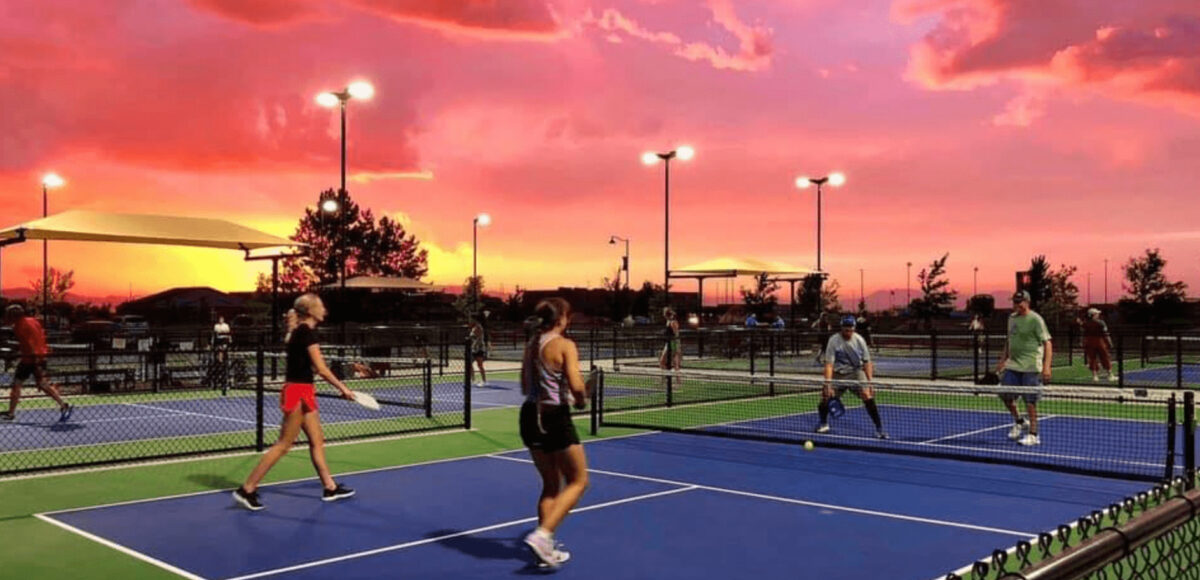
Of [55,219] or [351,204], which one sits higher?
[351,204]

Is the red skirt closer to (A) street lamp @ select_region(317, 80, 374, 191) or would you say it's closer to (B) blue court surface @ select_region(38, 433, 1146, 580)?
(B) blue court surface @ select_region(38, 433, 1146, 580)

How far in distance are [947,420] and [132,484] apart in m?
11.7

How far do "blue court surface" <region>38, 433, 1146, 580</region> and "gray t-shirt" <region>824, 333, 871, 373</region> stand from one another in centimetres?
222

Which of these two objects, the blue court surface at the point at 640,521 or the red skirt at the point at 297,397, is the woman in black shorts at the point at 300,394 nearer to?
the red skirt at the point at 297,397

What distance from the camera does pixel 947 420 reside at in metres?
16.2

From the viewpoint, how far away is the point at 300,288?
8550 centimetres

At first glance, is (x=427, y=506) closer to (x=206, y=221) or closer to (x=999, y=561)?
(x=999, y=561)

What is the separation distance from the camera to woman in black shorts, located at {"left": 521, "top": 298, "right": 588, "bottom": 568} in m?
7.11

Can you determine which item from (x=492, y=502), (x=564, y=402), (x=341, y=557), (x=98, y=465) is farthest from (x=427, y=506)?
(x=98, y=465)

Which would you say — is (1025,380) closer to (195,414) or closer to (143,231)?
(195,414)

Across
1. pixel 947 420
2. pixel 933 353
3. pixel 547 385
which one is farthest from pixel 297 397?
pixel 933 353

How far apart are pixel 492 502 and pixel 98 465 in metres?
4.97

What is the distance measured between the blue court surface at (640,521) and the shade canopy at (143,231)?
27.8 ft

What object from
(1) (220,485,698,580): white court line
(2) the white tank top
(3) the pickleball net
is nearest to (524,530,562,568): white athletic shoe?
(2) the white tank top
